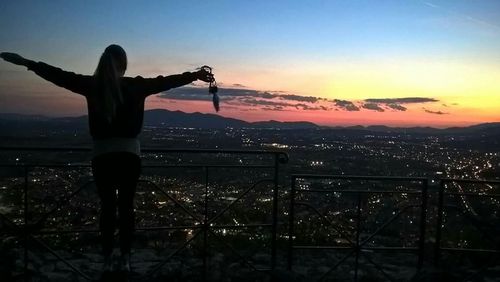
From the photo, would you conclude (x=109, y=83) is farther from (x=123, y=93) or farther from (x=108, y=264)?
(x=108, y=264)

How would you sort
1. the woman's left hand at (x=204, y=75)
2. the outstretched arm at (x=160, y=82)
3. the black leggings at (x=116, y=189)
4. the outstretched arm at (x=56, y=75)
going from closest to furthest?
the outstretched arm at (x=56, y=75) → the black leggings at (x=116, y=189) → the outstretched arm at (x=160, y=82) → the woman's left hand at (x=204, y=75)

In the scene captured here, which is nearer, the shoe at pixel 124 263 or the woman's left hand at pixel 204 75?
the shoe at pixel 124 263

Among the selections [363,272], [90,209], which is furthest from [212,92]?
[90,209]

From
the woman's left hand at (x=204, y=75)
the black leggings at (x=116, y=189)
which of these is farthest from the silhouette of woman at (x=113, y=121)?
the woman's left hand at (x=204, y=75)

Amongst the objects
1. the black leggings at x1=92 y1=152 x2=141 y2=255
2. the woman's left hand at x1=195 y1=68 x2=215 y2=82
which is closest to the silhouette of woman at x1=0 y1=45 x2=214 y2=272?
the black leggings at x1=92 y1=152 x2=141 y2=255

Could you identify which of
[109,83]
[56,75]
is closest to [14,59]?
[56,75]

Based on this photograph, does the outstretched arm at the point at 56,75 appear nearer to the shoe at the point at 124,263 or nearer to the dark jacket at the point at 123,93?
the dark jacket at the point at 123,93
